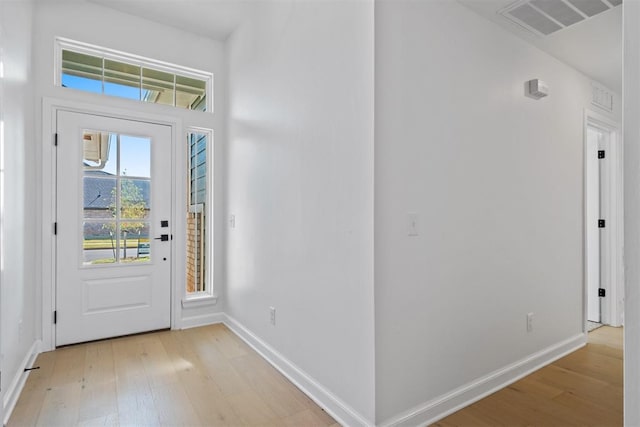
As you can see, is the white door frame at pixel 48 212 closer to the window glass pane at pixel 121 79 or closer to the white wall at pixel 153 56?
the white wall at pixel 153 56

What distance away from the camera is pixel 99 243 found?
10.1ft

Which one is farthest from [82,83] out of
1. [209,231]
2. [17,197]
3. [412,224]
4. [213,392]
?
[412,224]

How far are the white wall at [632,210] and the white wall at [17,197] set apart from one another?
2467 mm

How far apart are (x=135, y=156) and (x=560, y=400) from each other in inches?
146

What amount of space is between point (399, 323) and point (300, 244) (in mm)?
814

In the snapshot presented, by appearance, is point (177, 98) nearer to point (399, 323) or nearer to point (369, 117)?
point (369, 117)

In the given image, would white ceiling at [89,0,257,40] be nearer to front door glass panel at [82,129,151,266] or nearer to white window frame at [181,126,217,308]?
white window frame at [181,126,217,308]

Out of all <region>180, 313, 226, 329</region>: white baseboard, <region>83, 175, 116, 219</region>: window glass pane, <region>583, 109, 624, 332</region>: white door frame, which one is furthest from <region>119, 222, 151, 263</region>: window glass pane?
<region>583, 109, 624, 332</region>: white door frame

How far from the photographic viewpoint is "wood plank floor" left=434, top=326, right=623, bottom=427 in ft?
6.37

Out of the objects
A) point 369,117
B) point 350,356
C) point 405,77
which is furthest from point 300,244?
point 405,77

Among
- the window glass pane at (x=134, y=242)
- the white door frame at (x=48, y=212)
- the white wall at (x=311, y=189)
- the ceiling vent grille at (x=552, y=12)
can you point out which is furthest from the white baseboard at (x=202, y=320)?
the ceiling vent grille at (x=552, y=12)

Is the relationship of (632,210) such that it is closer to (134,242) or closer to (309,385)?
(309,385)

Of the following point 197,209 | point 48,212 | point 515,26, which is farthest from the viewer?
point 197,209

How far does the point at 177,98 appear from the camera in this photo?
3.50m
